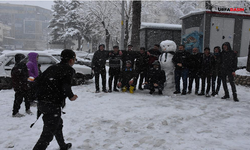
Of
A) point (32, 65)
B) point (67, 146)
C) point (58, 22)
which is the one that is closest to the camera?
point (67, 146)

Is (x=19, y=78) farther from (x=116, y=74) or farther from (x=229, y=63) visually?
(x=229, y=63)

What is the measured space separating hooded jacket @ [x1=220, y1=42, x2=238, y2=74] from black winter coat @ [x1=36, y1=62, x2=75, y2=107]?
551 cm

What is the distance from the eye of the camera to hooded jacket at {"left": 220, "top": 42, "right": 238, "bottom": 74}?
6459 millimetres

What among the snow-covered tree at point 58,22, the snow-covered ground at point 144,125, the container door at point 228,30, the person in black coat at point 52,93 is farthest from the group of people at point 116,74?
the snow-covered tree at point 58,22

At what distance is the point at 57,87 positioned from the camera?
288 cm

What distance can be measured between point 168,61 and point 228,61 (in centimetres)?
203

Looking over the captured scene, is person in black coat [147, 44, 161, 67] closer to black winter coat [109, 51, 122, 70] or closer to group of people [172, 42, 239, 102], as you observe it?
group of people [172, 42, 239, 102]

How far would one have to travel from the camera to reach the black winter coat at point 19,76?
189 inches

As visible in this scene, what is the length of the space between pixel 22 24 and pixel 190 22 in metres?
107

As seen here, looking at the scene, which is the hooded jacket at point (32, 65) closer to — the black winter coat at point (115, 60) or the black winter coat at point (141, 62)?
the black winter coat at point (115, 60)

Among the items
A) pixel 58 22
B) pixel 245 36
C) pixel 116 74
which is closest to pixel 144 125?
pixel 116 74

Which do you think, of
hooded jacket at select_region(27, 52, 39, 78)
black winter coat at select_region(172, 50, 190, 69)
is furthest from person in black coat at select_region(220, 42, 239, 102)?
hooded jacket at select_region(27, 52, 39, 78)

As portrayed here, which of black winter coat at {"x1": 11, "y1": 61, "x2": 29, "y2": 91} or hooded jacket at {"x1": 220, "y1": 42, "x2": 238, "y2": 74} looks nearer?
black winter coat at {"x1": 11, "y1": 61, "x2": 29, "y2": 91}

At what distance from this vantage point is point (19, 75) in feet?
15.8
